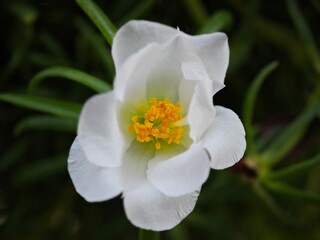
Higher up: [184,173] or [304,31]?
[184,173]

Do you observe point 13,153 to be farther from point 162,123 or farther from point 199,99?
point 199,99

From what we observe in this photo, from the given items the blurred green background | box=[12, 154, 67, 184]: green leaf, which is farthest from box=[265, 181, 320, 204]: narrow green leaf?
box=[12, 154, 67, 184]: green leaf

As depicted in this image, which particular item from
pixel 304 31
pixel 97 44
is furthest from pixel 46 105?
pixel 304 31

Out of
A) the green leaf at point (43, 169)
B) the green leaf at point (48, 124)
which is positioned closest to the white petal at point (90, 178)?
the green leaf at point (48, 124)

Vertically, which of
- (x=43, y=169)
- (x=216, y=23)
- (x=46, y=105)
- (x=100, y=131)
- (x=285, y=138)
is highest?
(x=100, y=131)

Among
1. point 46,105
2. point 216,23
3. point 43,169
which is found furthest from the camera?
point 43,169

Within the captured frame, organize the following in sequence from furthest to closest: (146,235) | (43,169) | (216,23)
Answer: (43,169) < (216,23) < (146,235)

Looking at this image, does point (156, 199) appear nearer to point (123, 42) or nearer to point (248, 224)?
point (123, 42)
